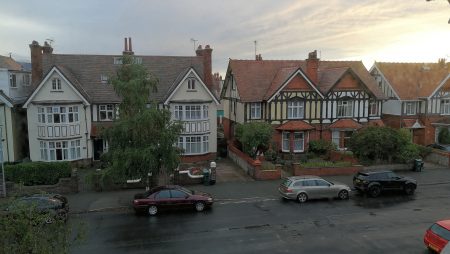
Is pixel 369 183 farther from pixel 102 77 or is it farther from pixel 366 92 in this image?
pixel 102 77

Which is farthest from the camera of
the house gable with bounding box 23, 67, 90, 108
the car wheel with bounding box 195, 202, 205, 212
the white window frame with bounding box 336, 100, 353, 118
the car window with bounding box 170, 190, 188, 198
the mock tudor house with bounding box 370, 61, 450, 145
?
the mock tudor house with bounding box 370, 61, 450, 145

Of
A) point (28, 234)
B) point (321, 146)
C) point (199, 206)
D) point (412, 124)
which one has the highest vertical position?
point (412, 124)

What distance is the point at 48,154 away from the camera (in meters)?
31.8

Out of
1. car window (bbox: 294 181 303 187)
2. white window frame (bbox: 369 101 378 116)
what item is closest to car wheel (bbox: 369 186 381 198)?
car window (bbox: 294 181 303 187)

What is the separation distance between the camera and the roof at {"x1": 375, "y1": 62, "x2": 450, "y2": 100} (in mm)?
41844

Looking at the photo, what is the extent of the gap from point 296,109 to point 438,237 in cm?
2317

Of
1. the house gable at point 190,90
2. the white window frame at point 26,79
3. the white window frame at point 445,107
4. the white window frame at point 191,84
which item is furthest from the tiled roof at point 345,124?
the white window frame at point 26,79

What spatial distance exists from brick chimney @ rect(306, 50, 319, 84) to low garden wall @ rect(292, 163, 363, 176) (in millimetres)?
10872

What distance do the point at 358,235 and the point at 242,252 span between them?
228 inches

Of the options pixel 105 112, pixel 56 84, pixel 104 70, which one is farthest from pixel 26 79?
pixel 105 112

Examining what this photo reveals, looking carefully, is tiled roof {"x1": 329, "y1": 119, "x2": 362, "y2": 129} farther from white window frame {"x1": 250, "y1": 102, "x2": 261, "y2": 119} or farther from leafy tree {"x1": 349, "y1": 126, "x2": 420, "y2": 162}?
white window frame {"x1": 250, "y1": 102, "x2": 261, "y2": 119}

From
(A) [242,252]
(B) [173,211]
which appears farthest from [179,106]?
(A) [242,252]

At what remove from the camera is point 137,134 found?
22359 mm

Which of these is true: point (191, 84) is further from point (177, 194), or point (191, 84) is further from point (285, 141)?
point (177, 194)
